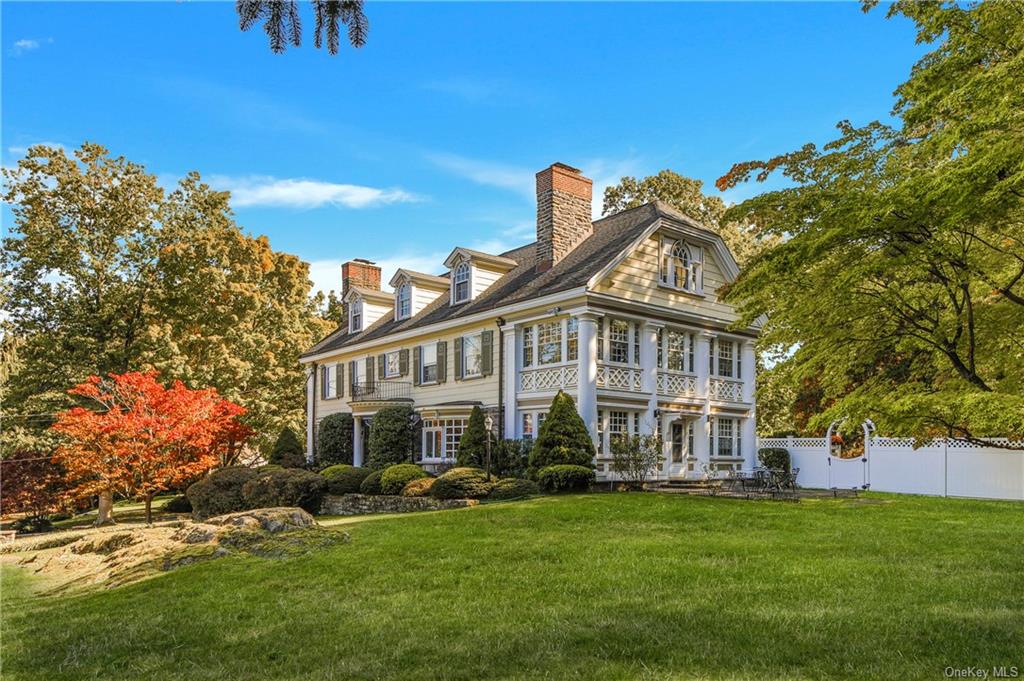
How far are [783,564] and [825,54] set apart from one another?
6.46 metres

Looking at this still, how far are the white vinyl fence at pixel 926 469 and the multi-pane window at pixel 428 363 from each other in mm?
12841

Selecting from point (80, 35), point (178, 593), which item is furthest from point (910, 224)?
point (178, 593)

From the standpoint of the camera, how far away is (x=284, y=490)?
2041 centimetres

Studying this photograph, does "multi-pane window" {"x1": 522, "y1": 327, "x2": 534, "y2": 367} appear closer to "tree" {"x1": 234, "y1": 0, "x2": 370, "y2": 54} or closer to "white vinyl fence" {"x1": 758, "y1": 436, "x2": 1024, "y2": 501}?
"white vinyl fence" {"x1": 758, "y1": 436, "x2": 1024, "y2": 501}

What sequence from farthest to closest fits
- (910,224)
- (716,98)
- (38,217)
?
(38,217), (716,98), (910,224)

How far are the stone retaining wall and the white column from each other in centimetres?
386

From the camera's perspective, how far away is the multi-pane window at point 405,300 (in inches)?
1144

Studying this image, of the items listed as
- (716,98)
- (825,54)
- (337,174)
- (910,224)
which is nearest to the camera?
(910,224)

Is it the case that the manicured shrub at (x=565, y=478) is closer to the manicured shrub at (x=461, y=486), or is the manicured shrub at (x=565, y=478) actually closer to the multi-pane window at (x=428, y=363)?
the manicured shrub at (x=461, y=486)

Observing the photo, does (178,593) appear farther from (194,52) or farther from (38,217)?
(38,217)

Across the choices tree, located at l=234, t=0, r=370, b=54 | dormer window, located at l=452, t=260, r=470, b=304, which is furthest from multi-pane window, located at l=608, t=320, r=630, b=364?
tree, located at l=234, t=0, r=370, b=54

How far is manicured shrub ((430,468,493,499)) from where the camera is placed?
18.9 m

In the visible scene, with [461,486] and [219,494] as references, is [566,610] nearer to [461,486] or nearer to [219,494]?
[461,486]

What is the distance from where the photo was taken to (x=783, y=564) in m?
9.17
